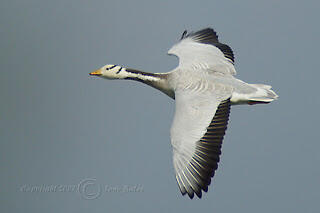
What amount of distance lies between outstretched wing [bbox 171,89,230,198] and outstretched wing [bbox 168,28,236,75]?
1081mm

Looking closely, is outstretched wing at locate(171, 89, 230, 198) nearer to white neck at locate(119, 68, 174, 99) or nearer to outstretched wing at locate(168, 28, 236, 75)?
white neck at locate(119, 68, 174, 99)

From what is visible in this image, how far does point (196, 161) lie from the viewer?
4.79m

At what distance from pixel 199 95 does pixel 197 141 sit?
0.69 meters

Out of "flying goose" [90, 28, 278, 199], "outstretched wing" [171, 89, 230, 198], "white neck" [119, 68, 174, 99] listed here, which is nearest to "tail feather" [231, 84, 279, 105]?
"flying goose" [90, 28, 278, 199]

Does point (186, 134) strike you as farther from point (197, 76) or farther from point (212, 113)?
point (197, 76)

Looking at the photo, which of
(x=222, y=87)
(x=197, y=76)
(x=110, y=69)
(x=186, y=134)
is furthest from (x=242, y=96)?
(x=110, y=69)

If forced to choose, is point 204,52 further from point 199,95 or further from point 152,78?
point 199,95

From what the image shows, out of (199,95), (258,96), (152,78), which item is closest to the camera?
(199,95)

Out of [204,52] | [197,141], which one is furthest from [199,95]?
[204,52]

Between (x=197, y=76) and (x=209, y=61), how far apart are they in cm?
51

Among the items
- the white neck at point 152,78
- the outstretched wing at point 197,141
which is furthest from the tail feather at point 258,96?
the white neck at point 152,78

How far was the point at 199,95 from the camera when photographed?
17.5ft

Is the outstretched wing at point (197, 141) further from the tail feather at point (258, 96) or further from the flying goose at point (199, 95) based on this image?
the tail feather at point (258, 96)

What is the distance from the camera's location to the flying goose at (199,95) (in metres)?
4.77
